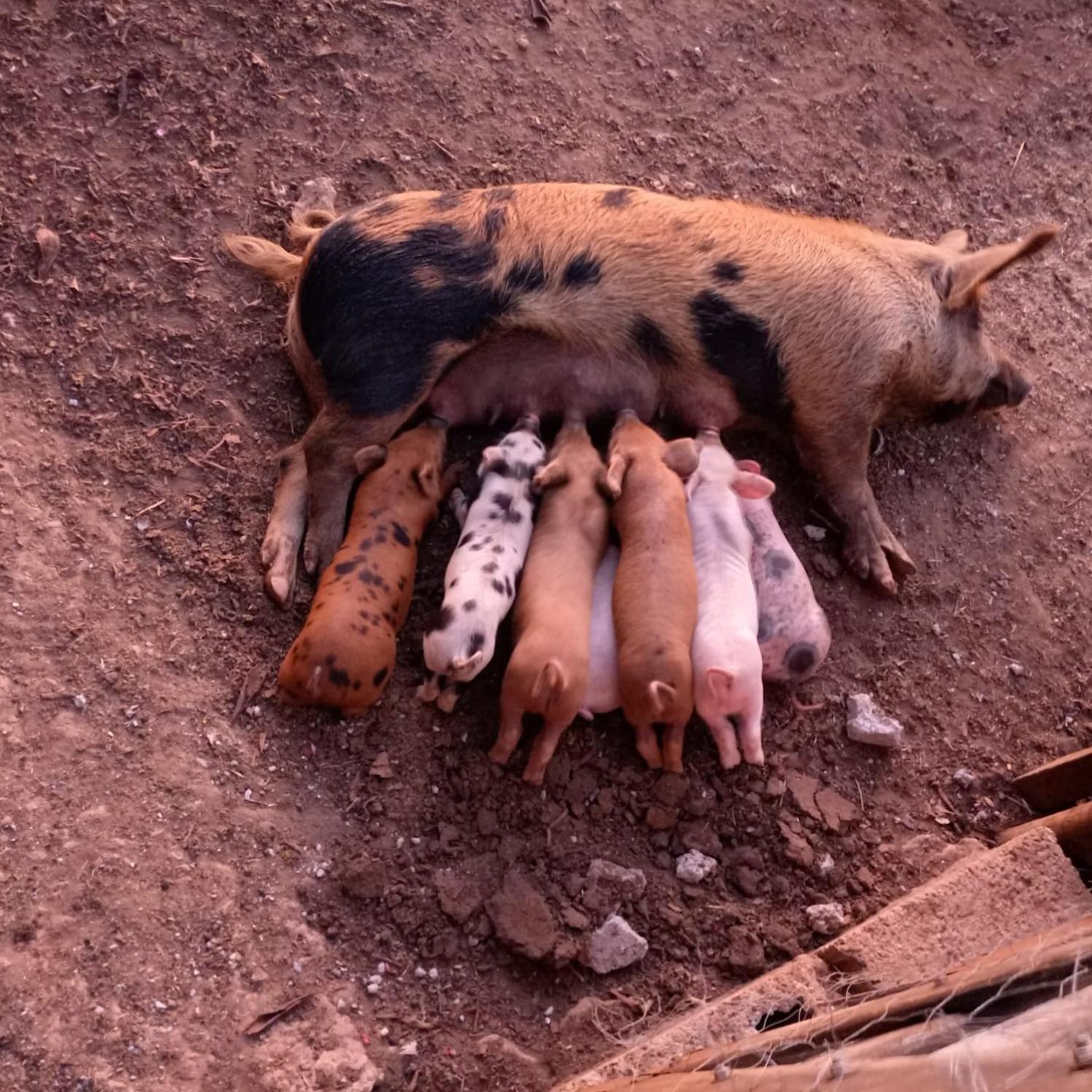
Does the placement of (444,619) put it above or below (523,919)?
above

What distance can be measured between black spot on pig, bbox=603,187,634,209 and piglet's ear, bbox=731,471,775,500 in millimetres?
1004

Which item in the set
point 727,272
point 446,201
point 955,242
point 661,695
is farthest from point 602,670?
point 955,242

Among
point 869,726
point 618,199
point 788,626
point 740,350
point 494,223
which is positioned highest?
point 618,199

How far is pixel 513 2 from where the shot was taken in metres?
4.64

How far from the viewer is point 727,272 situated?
138 inches

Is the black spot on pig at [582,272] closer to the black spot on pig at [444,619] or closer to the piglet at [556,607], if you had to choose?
the piglet at [556,607]

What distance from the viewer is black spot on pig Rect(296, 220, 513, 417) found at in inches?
128

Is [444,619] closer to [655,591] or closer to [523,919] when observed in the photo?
[655,591]

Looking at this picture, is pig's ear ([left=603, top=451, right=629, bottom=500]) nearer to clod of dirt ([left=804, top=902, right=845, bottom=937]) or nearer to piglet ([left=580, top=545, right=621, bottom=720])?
piglet ([left=580, top=545, right=621, bottom=720])

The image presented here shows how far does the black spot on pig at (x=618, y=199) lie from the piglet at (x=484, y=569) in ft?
2.64

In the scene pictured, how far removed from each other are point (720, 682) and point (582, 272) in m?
1.41

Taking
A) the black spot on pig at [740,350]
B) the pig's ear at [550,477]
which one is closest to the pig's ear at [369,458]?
the pig's ear at [550,477]

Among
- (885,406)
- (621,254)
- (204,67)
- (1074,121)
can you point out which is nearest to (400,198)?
(621,254)

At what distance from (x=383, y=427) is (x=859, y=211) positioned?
2590 millimetres
